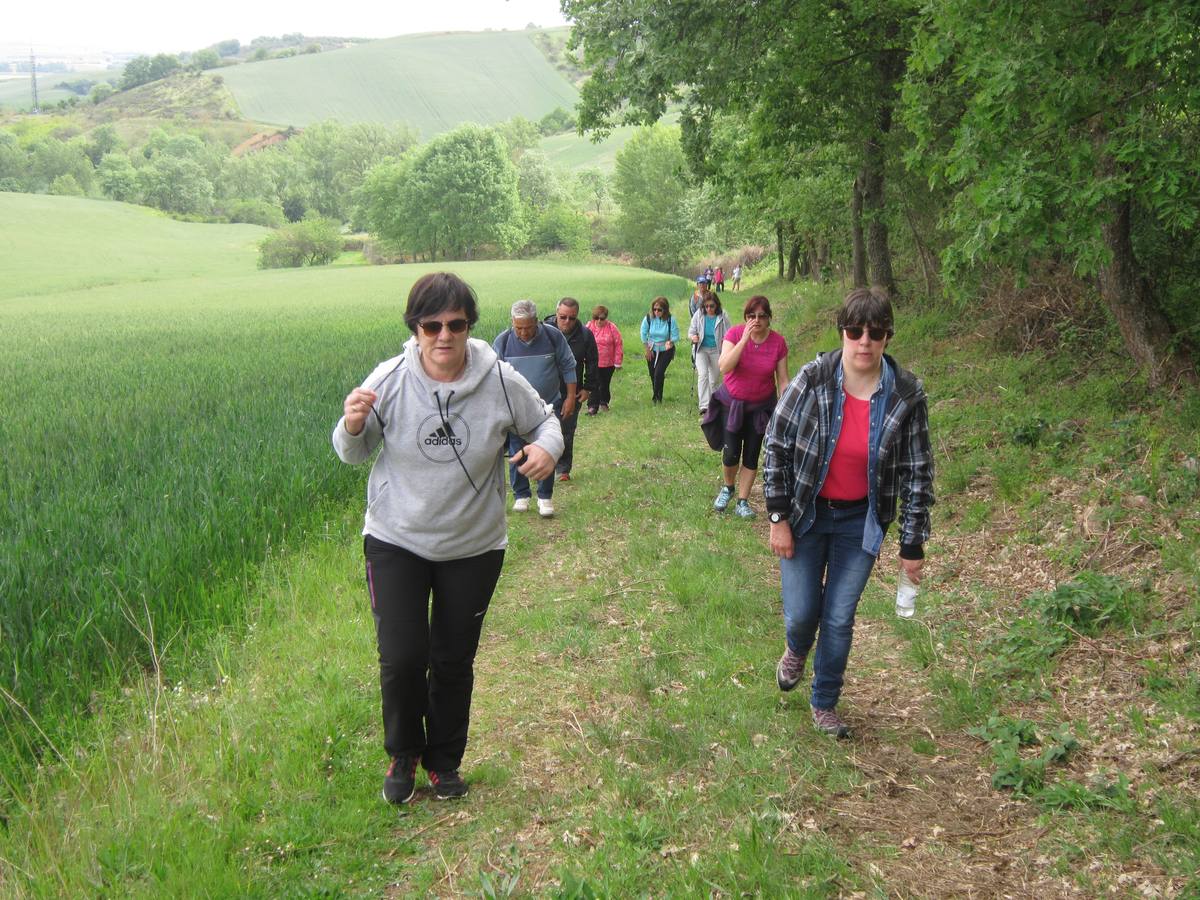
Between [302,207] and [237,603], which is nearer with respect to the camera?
[237,603]

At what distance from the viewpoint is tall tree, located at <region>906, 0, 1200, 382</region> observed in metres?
5.49

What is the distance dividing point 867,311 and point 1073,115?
3618mm

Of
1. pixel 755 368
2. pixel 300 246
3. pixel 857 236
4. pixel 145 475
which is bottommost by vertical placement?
pixel 145 475

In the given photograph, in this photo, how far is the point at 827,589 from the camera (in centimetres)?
417

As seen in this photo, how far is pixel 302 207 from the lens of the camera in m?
125

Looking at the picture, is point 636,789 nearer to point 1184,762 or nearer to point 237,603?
point 1184,762

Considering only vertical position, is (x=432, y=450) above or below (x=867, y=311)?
below

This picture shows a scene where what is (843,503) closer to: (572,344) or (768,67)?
(572,344)

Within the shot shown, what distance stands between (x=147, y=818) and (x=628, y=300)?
3127cm

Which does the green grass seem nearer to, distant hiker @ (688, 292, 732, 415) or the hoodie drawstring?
the hoodie drawstring

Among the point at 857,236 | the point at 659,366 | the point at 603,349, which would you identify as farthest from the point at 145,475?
the point at 857,236

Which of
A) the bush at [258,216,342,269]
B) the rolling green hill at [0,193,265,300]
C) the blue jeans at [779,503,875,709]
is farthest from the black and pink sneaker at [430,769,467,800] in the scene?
the bush at [258,216,342,269]

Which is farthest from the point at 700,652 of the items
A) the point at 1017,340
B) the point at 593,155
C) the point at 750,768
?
the point at 593,155

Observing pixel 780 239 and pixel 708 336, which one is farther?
pixel 780 239
